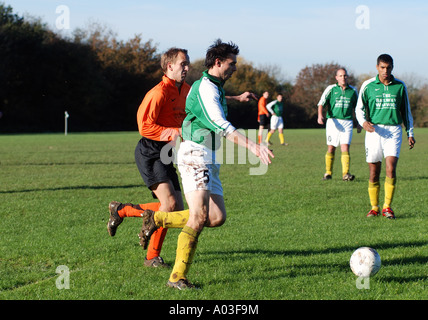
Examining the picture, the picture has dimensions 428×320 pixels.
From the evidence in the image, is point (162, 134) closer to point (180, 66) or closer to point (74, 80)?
point (180, 66)

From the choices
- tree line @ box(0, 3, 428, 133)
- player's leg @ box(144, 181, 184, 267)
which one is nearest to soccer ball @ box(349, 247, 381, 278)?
player's leg @ box(144, 181, 184, 267)

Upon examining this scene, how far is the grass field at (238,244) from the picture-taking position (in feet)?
15.3

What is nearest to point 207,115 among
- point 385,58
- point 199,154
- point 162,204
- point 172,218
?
point 199,154

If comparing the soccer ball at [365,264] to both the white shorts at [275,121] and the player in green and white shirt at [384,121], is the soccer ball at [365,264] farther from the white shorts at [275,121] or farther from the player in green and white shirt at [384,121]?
the white shorts at [275,121]

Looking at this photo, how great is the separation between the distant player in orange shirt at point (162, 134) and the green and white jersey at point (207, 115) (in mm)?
682

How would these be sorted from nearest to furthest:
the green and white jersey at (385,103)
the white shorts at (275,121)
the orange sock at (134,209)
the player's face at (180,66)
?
the player's face at (180,66)
the orange sock at (134,209)
the green and white jersey at (385,103)
the white shorts at (275,121)

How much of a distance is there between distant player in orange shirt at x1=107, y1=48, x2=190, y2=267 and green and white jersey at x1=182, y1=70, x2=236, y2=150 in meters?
0.68

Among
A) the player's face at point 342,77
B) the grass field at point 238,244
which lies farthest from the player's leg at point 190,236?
the player's face at point 342,77

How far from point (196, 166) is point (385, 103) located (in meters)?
4.70

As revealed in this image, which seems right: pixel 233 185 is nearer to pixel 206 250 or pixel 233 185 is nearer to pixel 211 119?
pixel 206 250

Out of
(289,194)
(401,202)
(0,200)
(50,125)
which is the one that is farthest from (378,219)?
(50,125)
